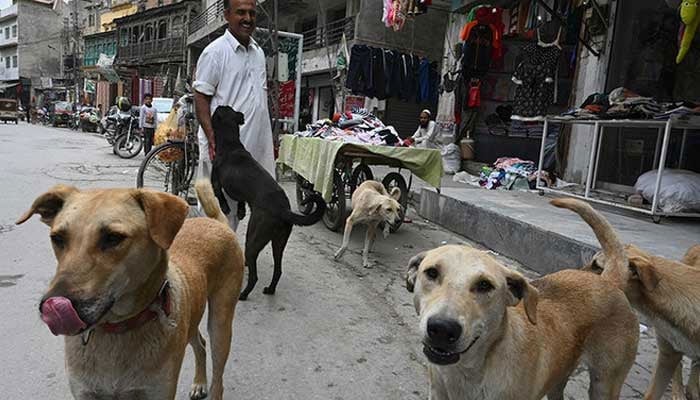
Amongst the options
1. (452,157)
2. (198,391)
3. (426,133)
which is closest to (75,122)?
(426,133)

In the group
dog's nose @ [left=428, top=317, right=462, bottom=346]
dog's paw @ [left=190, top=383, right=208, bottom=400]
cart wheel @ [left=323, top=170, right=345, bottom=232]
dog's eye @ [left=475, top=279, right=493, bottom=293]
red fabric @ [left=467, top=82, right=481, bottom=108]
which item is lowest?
dog's paw @ [left=190, top=383, right=208, bottom=400]

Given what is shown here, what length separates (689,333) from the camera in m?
2.12

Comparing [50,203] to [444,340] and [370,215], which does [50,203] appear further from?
[370,215]

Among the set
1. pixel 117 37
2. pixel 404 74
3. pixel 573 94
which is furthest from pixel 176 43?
pixel 573 94

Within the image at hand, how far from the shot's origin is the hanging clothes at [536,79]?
30.1ft

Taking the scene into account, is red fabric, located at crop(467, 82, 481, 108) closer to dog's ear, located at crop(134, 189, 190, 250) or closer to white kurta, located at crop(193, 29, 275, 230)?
white kurta, located at crop(193, 29, 275, 230)

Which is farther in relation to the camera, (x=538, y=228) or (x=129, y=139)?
(x=129, y=139)

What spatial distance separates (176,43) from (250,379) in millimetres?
37071

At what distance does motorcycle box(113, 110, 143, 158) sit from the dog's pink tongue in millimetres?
13030

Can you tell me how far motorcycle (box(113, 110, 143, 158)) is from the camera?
13.1m

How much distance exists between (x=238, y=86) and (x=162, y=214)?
251 cm

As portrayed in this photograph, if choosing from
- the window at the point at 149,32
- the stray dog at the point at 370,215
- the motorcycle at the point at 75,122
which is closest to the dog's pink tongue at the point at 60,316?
the stray dog at the point at 370,215

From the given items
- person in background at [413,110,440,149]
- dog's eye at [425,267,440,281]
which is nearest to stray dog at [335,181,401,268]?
dog's eye at [425,267,440,281]

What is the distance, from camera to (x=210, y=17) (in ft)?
90.3
